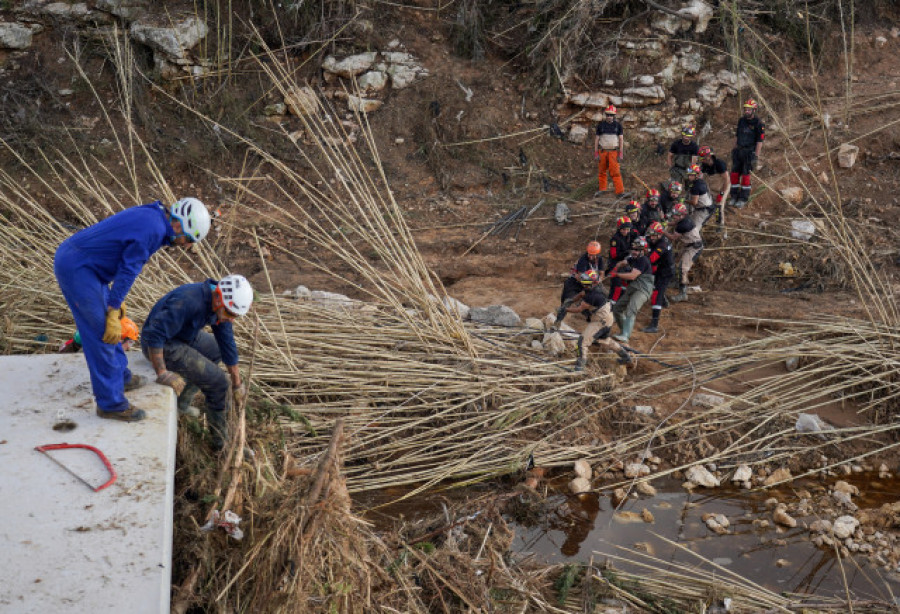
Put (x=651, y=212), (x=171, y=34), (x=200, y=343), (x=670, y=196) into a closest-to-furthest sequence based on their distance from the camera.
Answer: (x=200, y=343) → (x=651, y=212) → (x=670, y=196) → (x=171, y=34)

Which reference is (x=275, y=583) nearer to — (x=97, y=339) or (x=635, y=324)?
(x=97, y=339)

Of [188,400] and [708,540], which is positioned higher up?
[188,400]

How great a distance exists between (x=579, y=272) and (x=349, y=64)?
237 inches

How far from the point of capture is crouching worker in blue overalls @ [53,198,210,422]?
154 inches

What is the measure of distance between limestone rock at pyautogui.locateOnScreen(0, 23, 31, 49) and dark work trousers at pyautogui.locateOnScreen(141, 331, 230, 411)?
28.6 feet

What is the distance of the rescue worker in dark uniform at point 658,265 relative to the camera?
770 cm

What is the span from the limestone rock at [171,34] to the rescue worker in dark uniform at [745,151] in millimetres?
7250

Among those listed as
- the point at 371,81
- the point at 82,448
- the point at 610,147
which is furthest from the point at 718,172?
the point at 82,448

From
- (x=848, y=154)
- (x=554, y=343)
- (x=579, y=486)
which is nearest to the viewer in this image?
(x=579, y=486)

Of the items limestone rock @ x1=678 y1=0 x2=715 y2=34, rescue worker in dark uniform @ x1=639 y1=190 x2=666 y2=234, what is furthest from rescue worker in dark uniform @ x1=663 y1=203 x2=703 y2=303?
limestone rock @ x1=678 y1=0 x2=715 y2=34

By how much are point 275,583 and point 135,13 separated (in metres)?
9.95

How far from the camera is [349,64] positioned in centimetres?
1152

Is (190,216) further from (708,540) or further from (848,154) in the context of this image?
(848,154)

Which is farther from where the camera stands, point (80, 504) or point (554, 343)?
point (554, 343)
